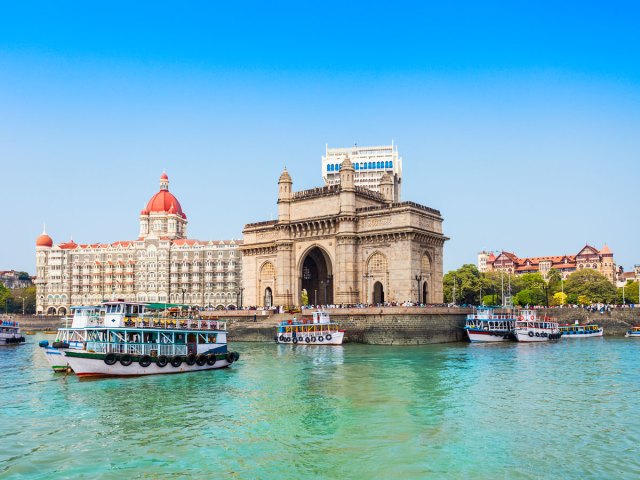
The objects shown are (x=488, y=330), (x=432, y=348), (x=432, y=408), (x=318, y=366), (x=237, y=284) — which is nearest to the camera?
(x=432, y=408)

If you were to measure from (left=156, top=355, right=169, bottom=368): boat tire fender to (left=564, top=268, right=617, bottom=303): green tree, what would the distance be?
90428mm

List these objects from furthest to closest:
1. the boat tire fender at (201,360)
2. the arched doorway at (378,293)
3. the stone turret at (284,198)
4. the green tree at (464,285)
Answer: the green tree at (464,285), the stone turret at (284,198), the arched doorway at (378,293), the boat tire fender at (201,360)

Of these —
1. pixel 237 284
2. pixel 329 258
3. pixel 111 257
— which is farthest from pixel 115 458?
pixel 111 257

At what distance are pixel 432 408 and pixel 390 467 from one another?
28.1 feet

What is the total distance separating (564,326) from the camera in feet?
242

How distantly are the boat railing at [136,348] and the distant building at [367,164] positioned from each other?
10060 centimetres

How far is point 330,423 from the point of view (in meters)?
24.3

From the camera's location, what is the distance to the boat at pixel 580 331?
2867 inches

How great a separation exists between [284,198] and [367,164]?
68135 millimetres

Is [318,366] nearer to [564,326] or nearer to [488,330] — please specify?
[488,330]

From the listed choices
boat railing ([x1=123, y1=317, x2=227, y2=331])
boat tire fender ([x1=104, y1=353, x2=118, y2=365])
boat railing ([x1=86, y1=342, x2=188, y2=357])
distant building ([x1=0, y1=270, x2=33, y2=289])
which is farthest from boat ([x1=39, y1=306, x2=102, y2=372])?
distant building ([x1=0, y1=270, x2=33, y2=289])

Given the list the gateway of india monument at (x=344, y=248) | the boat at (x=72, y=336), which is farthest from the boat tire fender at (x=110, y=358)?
the gateway of india monument at (x=344, y=248)

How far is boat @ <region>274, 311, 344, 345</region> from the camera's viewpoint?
5819 centimetres

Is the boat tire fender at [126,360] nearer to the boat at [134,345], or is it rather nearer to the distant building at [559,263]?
the boat at [134,345]
